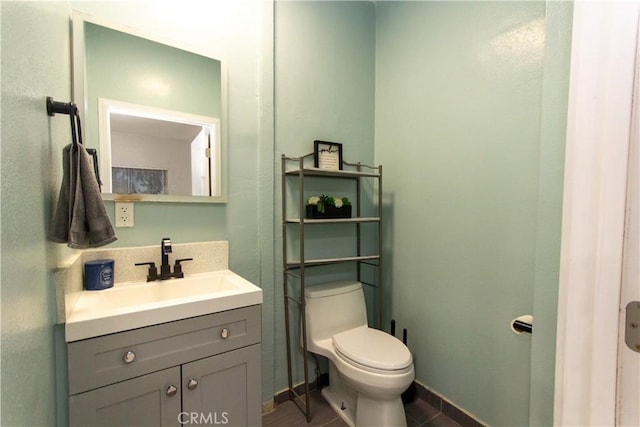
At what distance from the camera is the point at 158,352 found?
39.7 inches

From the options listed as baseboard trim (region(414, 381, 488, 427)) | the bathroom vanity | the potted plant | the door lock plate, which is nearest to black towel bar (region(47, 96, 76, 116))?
the bathroom vanity

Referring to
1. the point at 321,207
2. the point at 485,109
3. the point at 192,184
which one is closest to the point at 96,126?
the point at 192,184

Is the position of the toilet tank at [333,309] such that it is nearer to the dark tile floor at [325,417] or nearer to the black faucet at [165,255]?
the dark tile floor at [325,417]

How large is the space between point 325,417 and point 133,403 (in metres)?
1.08

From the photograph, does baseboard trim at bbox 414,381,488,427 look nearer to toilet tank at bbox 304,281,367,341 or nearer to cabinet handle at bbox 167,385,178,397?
toilet tank at bbox 304,281,367,341

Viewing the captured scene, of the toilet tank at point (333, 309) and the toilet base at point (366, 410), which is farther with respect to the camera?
the toilet tank at point (333, 309)

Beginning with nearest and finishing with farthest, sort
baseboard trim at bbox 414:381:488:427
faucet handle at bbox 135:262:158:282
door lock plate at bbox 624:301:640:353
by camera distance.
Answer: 1. door lock plate at bbox 624:301:640:353
2. faucet handle at bbox 135:262:158:282
3. baseboard trim at bbox 414:381:488:427

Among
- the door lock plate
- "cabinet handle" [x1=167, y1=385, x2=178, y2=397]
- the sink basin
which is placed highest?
the door lock plate

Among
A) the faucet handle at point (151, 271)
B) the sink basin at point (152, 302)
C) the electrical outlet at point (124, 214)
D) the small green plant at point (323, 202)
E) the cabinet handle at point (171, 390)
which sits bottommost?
the cabinet handle at point (171, 390)

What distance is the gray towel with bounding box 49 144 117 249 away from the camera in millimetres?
831

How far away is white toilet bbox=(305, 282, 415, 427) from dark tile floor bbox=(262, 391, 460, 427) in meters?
0.06

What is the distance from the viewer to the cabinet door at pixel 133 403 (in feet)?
2.95

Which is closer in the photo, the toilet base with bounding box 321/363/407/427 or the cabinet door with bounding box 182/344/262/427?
the cabinet door with bounding box 182/344/262/427

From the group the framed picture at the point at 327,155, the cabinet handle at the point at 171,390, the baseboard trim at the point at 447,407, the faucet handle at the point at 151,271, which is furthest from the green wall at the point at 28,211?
the baseboard trim at the point at 447,407
